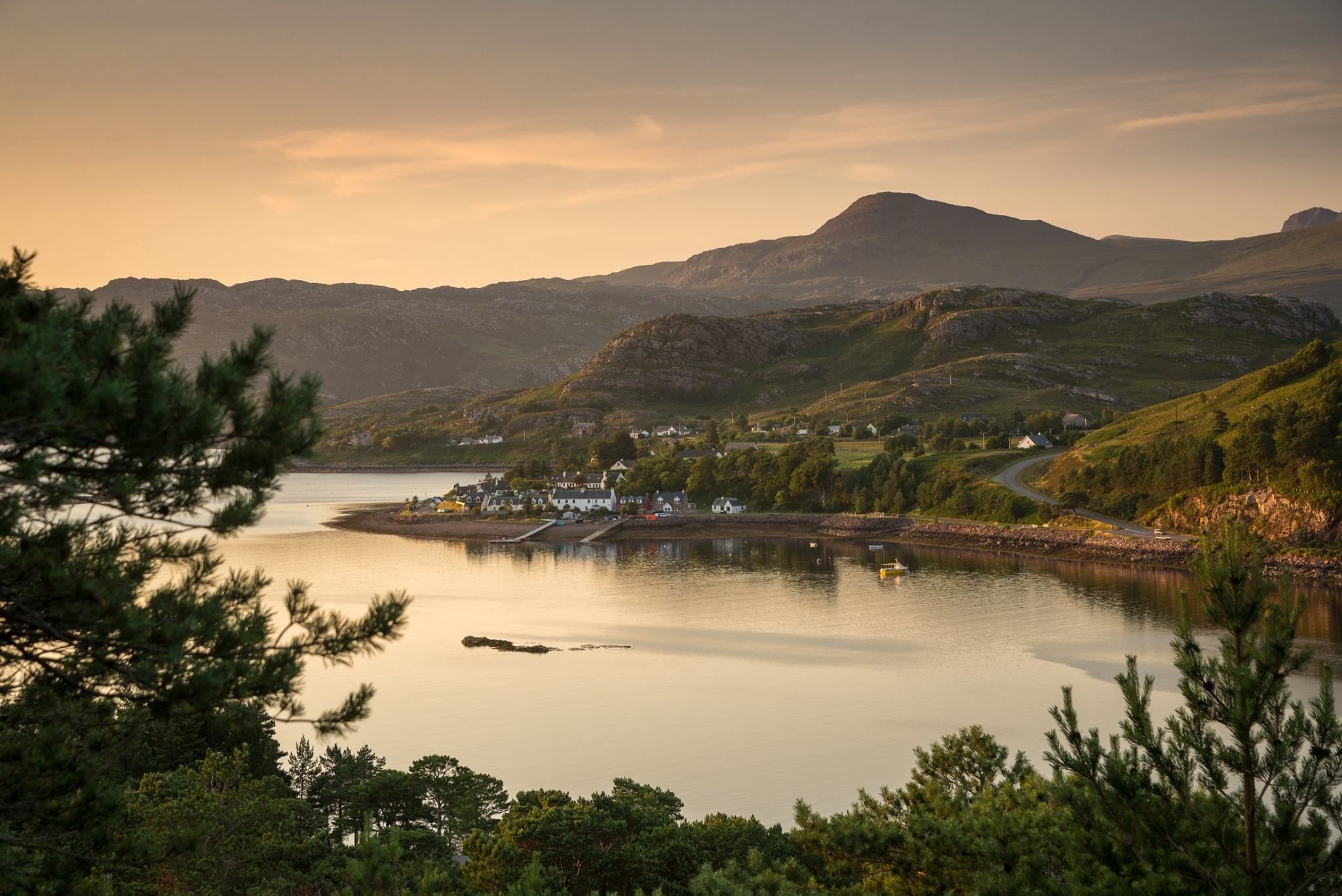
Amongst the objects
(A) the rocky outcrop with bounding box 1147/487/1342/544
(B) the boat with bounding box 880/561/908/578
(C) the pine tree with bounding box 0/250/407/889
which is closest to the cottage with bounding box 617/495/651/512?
(B) the boat with bounding box 880/561/908/578

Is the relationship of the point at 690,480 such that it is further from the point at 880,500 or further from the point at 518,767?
the point at 518,767

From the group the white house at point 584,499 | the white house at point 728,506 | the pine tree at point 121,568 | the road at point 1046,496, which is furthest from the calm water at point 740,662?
the white house at point 584,499

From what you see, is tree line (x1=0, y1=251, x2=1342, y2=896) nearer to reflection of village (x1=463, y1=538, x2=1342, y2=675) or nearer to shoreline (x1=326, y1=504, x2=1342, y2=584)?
Answer: reflection of village (x1=463, y1=538, x2=1342, y2=675)

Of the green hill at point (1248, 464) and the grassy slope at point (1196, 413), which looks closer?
the green hill at point (1248, 464)

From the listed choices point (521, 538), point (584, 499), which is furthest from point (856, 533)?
point (584, 499)

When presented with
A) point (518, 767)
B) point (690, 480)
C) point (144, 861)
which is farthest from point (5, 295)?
point (690, 480)

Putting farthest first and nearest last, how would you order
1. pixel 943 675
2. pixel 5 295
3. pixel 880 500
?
1. pixel 880 500
2. pixel 943 675
3. pixel 5 295

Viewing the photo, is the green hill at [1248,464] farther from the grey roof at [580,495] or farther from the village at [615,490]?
the grey roof at [580,495]
